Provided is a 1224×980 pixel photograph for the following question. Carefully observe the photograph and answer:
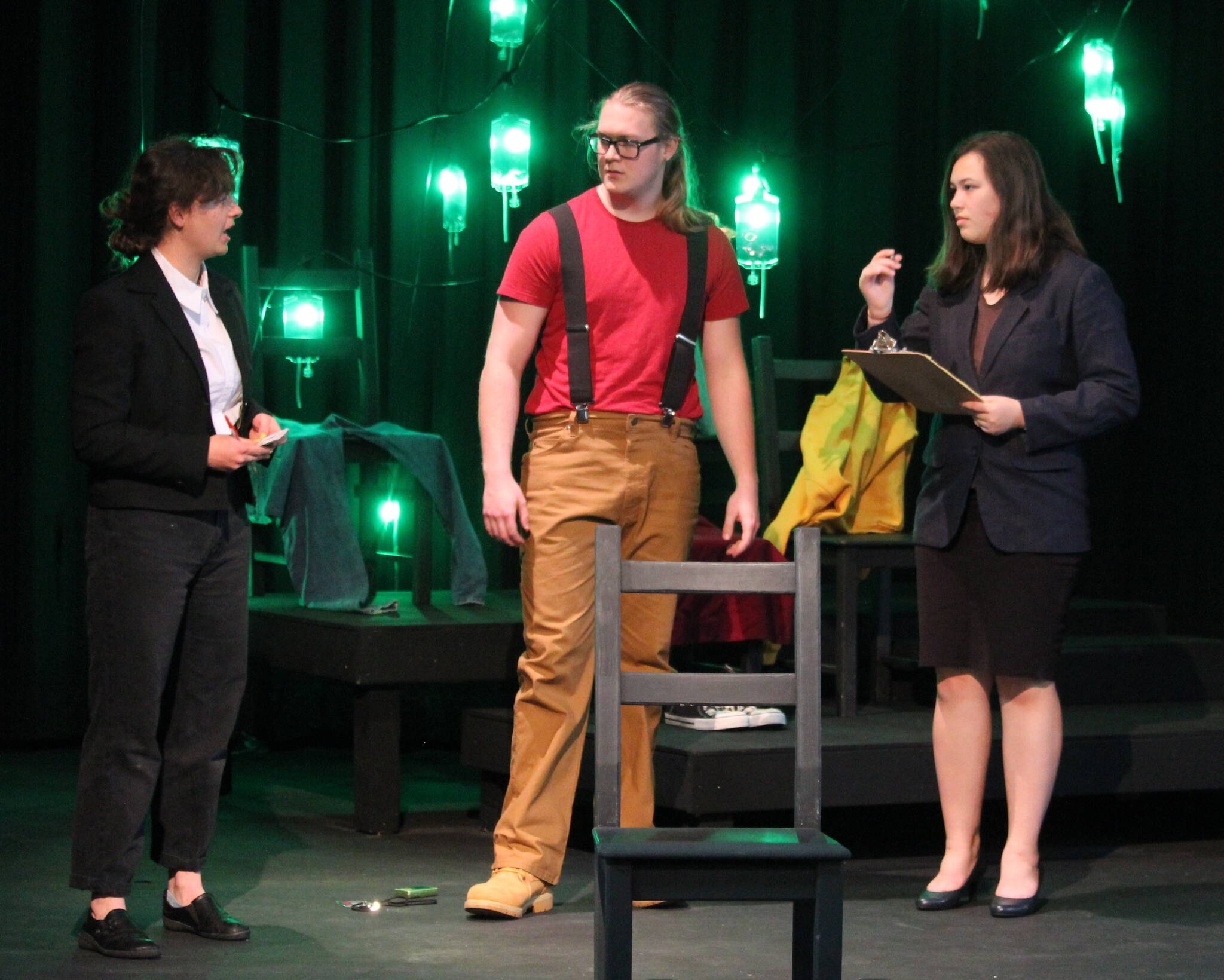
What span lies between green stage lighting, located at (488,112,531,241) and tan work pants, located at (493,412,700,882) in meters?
1.84

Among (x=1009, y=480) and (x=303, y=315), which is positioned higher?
(x=303, y=315)

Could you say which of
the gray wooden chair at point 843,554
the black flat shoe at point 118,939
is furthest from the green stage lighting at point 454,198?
the black flat shoe at point 118,939

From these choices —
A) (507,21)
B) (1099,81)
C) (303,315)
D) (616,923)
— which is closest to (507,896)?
(616,923)

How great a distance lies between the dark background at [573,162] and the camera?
491cm

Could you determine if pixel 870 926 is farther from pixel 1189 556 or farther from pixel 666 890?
pixel 1189 556

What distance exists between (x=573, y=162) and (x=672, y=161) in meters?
2.33

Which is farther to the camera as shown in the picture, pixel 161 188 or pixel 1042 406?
pixel 1042 406

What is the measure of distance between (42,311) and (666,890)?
344 cm

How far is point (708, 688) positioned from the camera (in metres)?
2.41

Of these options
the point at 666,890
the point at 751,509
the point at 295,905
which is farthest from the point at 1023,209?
the point at 295,905

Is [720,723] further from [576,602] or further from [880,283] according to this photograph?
[880,283]

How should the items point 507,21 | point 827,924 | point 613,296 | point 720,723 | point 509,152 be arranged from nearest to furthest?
point 827,924 → point 613,296 → point 720,723 → point 507,21 → point 509,152

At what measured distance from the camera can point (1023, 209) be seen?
320 cm

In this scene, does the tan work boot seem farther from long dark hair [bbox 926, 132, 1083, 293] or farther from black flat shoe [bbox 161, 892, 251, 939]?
long dark hair [bbox 926, 132, 1083, 293]
